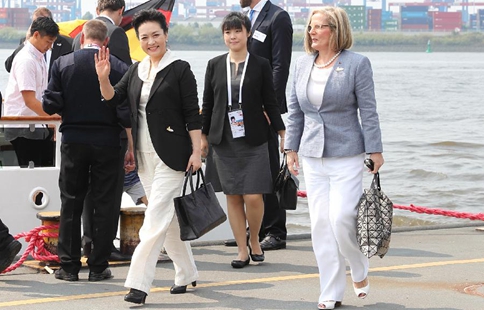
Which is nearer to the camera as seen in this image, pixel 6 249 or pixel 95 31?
pixel 6 249

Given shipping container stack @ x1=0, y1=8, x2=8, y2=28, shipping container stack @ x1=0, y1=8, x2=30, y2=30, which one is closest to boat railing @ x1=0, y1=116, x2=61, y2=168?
shipping container stack @ x1=0, y1=8, x2=30, y2=30

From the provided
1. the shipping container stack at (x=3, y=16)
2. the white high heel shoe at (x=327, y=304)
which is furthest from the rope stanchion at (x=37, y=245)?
the shipping container stack at (x=3, y=16)

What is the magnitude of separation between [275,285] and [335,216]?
110cm

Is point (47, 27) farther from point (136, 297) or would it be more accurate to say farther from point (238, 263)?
point (136, 297)

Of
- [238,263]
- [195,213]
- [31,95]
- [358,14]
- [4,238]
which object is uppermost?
[31,95]

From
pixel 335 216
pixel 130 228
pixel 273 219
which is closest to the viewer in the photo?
pixel 335 216

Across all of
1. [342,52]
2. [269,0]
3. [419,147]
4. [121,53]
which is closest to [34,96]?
[121,53]

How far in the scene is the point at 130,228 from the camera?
8406 millimetres

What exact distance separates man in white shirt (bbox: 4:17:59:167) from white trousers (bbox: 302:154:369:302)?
9.06 ft

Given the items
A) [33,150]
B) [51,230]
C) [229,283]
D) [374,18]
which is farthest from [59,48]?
[374,18]

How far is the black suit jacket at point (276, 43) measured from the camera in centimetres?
873

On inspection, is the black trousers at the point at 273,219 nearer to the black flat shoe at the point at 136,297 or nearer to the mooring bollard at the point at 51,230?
the mooring bollard at the point at 51,230

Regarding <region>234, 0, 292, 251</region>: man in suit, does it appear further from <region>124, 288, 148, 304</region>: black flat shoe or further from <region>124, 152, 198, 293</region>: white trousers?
<region>124, 288, 148, 304</region>: black flat shoe

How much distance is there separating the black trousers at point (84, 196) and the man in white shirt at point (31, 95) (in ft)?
3.85
